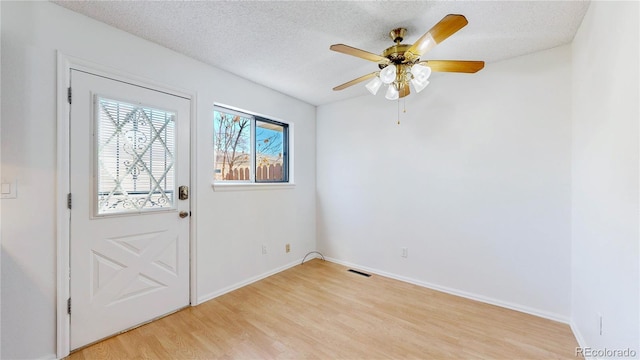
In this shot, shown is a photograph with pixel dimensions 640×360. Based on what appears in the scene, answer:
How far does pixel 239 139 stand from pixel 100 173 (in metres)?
1.43

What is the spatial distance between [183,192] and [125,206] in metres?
0.46

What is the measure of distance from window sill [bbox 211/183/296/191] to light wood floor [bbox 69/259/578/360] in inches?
45.2

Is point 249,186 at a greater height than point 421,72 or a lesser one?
lesser

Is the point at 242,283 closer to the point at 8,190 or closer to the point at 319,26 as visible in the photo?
the point at 8,190


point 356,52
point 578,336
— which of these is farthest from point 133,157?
point 578,336

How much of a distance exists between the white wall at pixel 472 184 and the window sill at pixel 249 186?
0.89 meters

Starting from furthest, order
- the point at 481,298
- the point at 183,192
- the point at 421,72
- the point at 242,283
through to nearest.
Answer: the point at 242,283, the point at 481,298, the point at 183,192, the point at 421,72

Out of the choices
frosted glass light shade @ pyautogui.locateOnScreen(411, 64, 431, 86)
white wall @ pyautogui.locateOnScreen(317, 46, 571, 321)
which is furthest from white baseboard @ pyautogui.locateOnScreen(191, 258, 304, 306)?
frosted glass light shade @ pyautogui.locateOnScreen(411, 64, 431, 86)

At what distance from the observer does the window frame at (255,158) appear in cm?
277

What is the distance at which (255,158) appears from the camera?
127 inches

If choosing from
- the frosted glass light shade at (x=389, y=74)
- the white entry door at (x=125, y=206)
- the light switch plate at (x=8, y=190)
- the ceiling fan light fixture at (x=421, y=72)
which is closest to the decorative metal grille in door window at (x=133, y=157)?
the white entry door at (x=125, y=206)

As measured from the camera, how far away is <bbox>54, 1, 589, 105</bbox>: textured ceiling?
1.69 meters

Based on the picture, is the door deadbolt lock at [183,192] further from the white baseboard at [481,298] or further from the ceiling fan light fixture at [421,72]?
the white baseboard at [481,298]

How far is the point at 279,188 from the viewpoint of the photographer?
3.37 m
